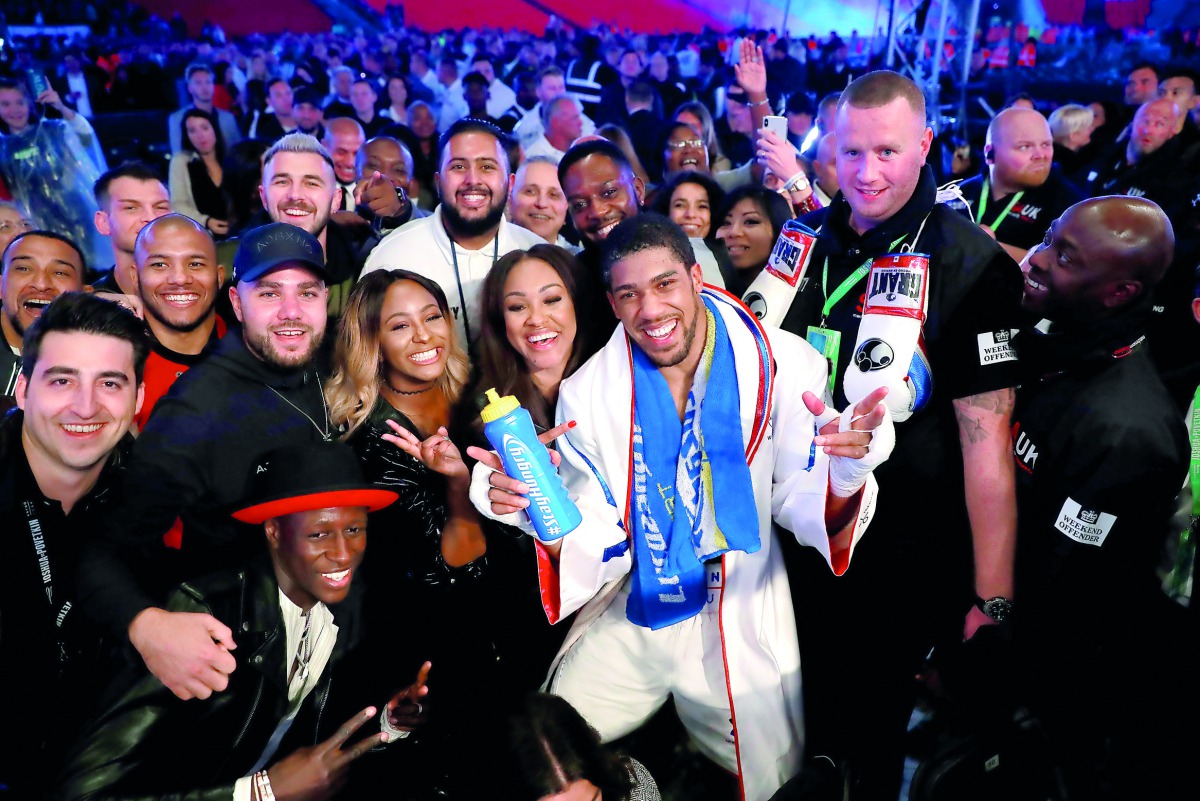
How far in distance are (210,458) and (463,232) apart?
1.68 m

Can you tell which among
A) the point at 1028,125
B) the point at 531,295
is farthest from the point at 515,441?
the point at 1028,125

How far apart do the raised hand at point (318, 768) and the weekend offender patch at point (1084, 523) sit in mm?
2107

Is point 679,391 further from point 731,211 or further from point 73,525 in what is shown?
point 73,525

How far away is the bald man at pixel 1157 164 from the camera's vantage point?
20.2 ft

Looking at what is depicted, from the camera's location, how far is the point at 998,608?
275 cm

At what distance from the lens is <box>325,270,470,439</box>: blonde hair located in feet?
10.1

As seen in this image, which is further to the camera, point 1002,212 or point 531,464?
point 1002,212

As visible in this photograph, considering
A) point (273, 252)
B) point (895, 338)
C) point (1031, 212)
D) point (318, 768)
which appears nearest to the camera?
point (318, 768)

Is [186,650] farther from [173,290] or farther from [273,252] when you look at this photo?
[173,290]

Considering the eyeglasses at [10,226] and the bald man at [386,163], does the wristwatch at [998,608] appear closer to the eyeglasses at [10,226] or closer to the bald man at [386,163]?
the bald man at [386,163]

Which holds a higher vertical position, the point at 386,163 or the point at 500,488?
the point at 386,163

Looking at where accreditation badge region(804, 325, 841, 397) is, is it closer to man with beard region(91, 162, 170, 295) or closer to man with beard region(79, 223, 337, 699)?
man with beard region(79, 223, 337, 699)

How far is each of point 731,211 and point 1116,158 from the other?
471cm

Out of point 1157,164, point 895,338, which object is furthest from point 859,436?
point 1157,164
